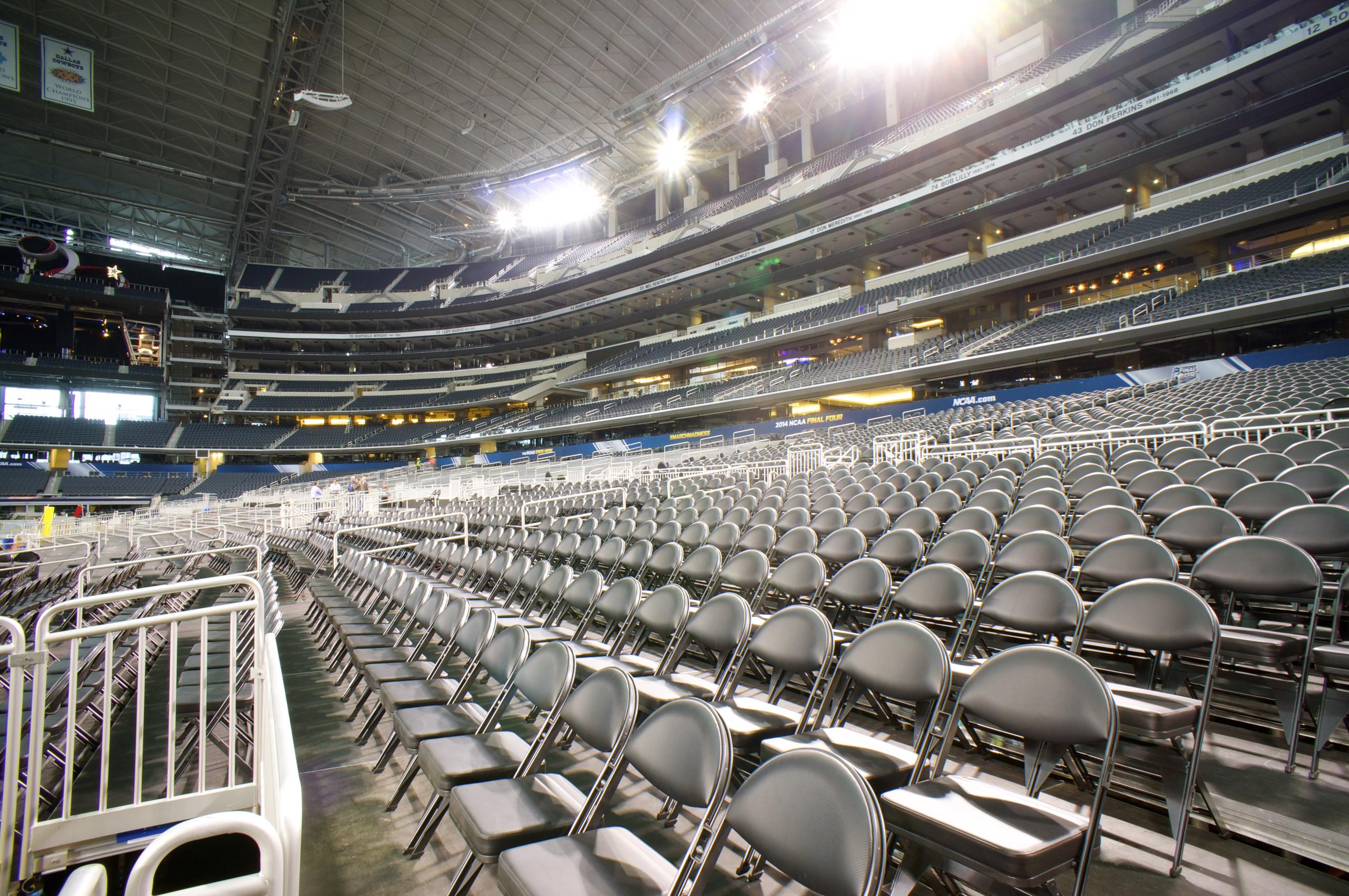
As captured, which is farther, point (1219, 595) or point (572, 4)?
point (572, 4)

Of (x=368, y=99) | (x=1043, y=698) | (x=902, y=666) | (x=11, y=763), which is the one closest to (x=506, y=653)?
(x=11, y=763)

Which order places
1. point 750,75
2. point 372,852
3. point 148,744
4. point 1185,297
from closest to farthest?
point 372,852
point 148,744
point 1185,297
point 750,75

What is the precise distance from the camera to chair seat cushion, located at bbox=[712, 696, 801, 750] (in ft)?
7.96

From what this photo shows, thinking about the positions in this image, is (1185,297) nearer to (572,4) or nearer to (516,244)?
(572,4)

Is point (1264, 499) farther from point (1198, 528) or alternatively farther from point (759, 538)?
point (759, 538)

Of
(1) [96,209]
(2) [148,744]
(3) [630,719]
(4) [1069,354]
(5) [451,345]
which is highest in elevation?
(1) [96,209]

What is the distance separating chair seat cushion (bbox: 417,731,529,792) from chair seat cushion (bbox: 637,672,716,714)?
0.59 metres

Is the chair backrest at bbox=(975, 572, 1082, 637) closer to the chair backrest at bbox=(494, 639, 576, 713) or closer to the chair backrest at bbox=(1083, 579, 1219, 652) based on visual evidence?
the chair backrest at bbox=(1083, 579, 1219, 652)

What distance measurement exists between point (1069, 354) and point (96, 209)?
51558 mm

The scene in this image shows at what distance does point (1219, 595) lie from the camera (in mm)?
3207

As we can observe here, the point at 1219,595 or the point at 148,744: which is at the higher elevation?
the point at 1219,595

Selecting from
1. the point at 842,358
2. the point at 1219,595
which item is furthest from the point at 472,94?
the point at 1219,595

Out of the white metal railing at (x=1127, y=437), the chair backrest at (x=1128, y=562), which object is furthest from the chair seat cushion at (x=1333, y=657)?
the white metal railing at (x=1127, y=437)

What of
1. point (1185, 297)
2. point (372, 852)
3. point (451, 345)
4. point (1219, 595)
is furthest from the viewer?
point (451, 345)
